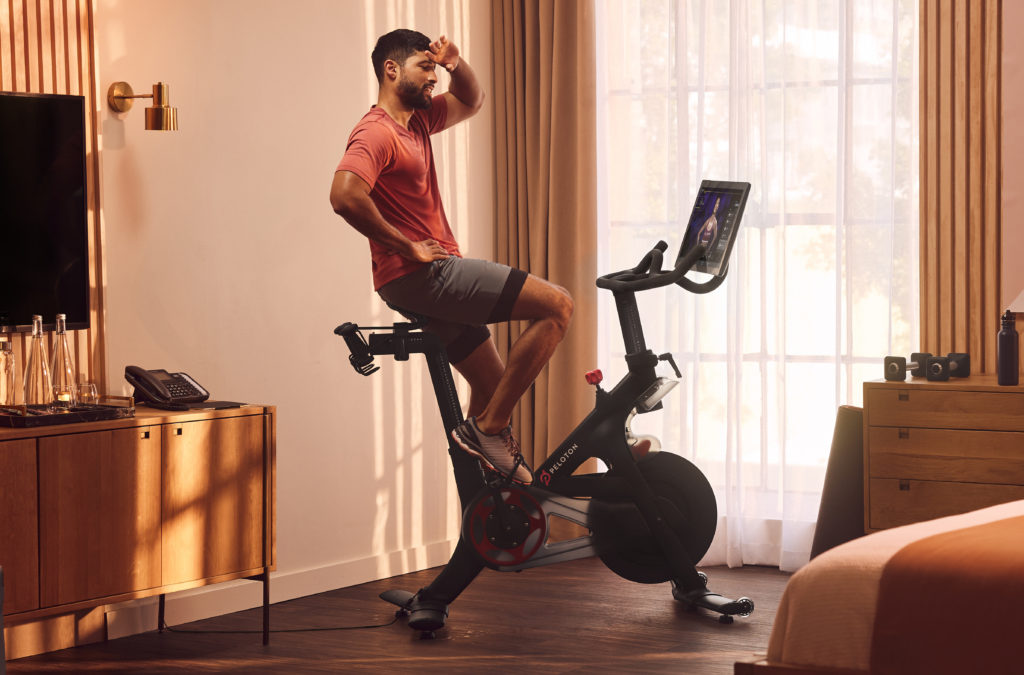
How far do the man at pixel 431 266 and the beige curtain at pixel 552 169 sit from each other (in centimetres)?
127

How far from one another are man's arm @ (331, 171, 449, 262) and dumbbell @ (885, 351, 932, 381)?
1680 mm

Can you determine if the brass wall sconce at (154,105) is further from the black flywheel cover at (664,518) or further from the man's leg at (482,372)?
the black flywheel cover at (664,518)

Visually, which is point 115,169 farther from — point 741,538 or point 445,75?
point 741,538

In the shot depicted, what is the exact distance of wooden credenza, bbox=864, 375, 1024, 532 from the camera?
3697 mm

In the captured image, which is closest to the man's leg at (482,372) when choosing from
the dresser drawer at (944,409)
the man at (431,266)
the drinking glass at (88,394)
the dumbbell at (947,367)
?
the man at (431,266)

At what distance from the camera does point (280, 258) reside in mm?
4023

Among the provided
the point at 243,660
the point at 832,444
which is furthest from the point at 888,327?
the point at 243,660

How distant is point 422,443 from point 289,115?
137 centimetres

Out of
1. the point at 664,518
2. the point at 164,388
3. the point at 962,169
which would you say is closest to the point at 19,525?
the point at 164,388

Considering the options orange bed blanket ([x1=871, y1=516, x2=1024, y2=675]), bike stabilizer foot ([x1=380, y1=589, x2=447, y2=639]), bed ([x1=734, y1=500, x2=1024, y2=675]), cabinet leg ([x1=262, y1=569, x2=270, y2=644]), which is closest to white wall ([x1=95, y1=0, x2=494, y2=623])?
cabinet leg ([x1=262, y1=569, x2=270, y2=644])

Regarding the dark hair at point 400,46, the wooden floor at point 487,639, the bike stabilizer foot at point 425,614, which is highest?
the dark hair at point 400,46

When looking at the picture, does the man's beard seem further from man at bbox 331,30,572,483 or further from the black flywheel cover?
the black flywheel cover

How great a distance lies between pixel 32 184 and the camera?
326 centimetres

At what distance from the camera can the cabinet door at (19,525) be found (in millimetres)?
2846
